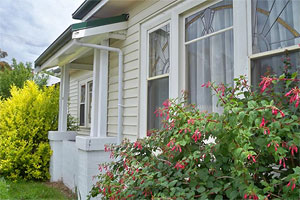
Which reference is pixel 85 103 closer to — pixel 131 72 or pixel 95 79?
pixel 95 79

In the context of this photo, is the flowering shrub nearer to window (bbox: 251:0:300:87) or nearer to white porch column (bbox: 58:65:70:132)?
window (bbox: 251:0:300:87)

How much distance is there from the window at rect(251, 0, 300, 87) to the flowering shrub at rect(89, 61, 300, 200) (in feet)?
0.68

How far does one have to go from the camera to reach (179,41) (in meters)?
3.84

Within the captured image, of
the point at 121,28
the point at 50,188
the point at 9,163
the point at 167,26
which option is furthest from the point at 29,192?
the point at 167,26

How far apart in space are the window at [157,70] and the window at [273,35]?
1566 millimetres

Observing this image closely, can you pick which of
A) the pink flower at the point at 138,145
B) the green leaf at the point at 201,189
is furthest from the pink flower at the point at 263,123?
the pink flower at the point at 138,145

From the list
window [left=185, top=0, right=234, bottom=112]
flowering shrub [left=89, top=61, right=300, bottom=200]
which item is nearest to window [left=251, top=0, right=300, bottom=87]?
flowering shrub [left=89, top=61, right=300, bottom=200]

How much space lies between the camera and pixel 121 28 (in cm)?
511

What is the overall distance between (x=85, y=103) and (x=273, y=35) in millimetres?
8160

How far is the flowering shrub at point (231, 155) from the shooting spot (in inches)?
65.6

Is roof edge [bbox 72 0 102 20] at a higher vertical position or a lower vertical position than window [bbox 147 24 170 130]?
higher

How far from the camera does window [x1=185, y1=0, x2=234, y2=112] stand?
313 centimetres

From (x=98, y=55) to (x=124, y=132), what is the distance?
1.62 m

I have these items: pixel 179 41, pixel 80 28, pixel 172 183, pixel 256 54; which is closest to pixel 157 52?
pixel 179 41
